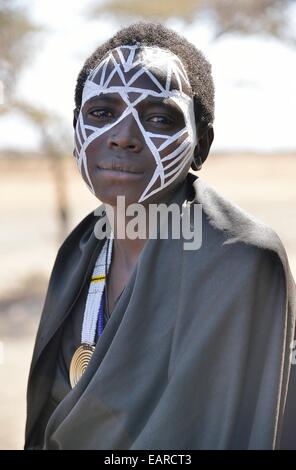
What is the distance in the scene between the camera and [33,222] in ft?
61.8

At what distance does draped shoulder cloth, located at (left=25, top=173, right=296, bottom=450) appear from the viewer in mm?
1959

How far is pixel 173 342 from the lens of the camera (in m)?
2.00

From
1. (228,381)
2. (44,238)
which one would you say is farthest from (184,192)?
(44,238)

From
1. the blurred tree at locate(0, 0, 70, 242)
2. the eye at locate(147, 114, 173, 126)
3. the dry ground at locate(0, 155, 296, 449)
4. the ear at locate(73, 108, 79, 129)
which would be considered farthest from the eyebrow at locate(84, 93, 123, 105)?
the blurred tree at locate(0, 0, 70, 242)

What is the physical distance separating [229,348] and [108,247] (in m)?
0.73

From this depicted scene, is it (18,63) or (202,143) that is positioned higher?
(18,63)

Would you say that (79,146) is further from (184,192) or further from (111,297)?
(111,297)

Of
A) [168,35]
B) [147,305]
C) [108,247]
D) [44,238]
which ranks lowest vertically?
[147,305]

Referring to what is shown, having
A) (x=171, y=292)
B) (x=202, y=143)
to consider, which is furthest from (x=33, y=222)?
(x=171, y=292)

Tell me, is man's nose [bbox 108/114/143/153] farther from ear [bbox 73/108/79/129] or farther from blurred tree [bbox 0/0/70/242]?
blurred tree [bbox 0/0/70/242]

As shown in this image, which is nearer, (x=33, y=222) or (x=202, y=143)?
(x=202, y=143)

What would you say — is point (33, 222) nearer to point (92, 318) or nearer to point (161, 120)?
point (92, 318)

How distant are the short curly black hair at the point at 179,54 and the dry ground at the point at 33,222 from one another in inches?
109

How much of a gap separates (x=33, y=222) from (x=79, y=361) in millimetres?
16641
